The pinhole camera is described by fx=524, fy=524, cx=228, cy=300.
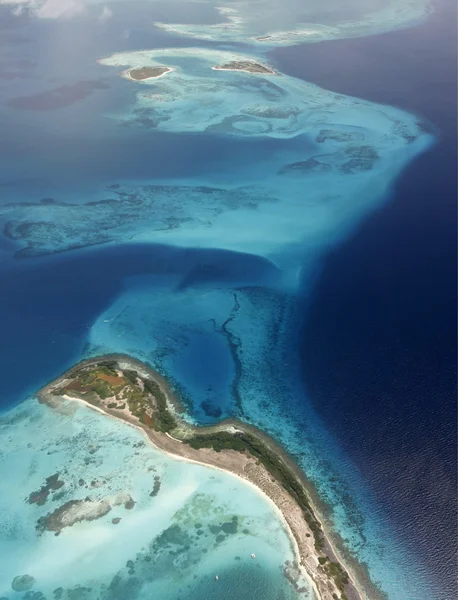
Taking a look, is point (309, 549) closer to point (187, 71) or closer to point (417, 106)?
point (417, 106)

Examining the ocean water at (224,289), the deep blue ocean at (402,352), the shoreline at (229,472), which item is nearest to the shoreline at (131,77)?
the ocean water at (224,289)

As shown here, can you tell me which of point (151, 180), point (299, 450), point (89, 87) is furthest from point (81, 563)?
point (89, 87)

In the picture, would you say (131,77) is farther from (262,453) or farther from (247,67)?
(262,453)

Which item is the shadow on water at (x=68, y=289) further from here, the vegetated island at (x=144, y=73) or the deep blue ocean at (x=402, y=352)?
the vegetated island at (x=144, y=73)

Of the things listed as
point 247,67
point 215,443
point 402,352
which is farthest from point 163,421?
point 247,67

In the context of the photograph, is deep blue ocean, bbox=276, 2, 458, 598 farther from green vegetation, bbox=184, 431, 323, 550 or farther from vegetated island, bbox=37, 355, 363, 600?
vegetated island, bbox=37, 355, 363, 600

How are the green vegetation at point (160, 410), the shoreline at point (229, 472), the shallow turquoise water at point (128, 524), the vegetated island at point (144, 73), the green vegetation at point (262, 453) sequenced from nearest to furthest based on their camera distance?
the shallow turquoise water at point (128, 524)
the shoreline at point (229, 472)
the green vegetation at point (262, 453)
the green vegetation at point (160, 410)
the vegetated island at point (144, 73)
